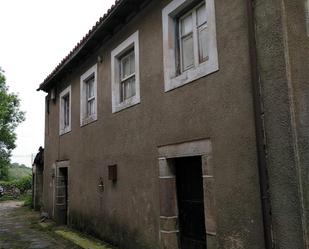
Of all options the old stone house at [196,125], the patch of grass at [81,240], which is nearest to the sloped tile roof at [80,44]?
the old stone house at [196,125]

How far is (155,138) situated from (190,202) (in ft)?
4.48

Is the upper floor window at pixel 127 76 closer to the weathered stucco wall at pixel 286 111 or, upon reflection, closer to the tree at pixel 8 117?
the weathered stucco wall at pixel 286 111

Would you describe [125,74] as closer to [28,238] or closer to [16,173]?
[28,238]

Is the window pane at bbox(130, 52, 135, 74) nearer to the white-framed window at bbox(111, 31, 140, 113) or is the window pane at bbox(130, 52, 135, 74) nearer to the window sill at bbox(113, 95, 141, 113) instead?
the white-framed window at bbox(111, 31, 140, 113)

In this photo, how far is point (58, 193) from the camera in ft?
43.0

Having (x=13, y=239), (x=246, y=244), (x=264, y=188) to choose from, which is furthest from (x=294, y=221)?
(x=13, y=239)

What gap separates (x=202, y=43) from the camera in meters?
6.01

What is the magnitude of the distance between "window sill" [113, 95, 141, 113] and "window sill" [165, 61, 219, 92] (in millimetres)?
1264

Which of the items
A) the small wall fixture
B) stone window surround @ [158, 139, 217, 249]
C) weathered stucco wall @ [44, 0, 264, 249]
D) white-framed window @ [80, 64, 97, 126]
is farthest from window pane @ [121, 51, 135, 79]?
stone window surround @ [158, 139, 217, 249]

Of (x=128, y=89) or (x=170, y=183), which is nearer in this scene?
(x=170, y=183)

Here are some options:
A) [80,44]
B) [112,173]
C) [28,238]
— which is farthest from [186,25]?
[28,238]

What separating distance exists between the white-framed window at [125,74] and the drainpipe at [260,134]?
3285mm

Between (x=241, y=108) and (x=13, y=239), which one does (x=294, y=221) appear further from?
(x=13, y=239)

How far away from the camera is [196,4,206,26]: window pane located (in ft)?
19.7
